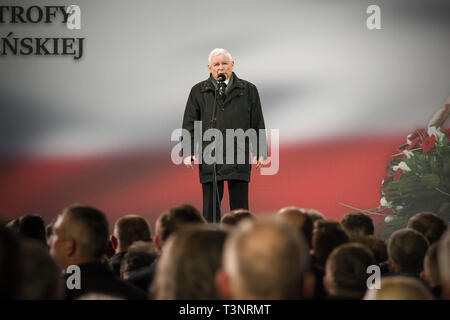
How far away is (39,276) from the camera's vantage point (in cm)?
134

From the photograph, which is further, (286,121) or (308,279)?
(286,121)

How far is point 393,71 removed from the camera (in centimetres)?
657

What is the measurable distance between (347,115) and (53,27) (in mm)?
3100

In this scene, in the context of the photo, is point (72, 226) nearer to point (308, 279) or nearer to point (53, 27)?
point (308, 279)

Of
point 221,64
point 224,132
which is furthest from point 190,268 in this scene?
point 221,64

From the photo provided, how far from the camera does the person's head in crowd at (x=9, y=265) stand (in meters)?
1.19

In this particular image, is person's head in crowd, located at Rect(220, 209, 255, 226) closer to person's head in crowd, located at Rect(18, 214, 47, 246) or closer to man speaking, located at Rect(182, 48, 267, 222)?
person's head in crowd, located at Rect(18, 214, 47, 246)

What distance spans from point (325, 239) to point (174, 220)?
2.17 feet

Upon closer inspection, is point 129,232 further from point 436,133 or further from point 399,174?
point 436,133

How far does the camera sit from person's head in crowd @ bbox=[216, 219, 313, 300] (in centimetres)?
130

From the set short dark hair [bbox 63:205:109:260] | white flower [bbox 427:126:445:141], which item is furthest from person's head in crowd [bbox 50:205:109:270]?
white flower [bbox 427:126:445:141]

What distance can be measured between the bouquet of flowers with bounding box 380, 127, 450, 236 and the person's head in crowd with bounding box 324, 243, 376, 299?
434 cm

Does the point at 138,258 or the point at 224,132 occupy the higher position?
the point at 224,132

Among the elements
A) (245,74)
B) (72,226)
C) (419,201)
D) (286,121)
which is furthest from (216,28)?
(72,226)
